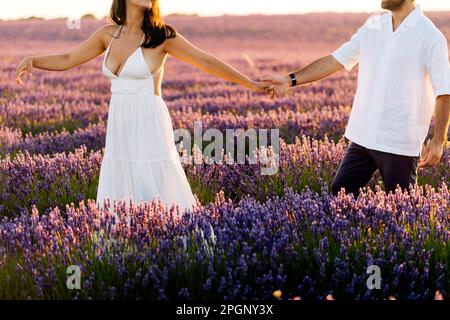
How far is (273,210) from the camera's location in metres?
3.61

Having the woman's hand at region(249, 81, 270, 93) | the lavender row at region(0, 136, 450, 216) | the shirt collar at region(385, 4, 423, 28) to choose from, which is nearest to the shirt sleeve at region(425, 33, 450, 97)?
the shirt collar at region(385, 4, 423, 28)

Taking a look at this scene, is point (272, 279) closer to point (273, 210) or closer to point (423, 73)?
point (273, 210)

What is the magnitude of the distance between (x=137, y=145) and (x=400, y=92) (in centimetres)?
162

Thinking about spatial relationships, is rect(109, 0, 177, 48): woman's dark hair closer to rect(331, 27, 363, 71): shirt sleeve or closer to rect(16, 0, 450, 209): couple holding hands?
rect(16, 0, 450, 209): couple holding hands

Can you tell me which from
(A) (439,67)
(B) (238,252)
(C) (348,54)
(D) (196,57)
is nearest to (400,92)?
(A) (439,67)

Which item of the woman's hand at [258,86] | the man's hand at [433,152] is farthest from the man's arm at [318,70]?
the man's hand at [433,152]

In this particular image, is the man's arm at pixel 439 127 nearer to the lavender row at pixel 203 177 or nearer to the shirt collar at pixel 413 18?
the shirt collar at pixel 413 18

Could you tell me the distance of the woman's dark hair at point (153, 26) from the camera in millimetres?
4137

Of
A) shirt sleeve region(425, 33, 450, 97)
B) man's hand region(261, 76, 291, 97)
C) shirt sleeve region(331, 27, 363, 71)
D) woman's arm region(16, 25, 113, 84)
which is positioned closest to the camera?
shirt sleeve region(425, 33, 450, 97)

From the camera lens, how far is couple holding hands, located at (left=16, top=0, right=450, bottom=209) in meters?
4.09

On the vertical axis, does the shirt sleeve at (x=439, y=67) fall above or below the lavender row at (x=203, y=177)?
above

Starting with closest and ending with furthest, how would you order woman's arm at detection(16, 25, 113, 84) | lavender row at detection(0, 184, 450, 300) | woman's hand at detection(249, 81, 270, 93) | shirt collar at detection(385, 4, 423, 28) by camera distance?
lavender row at detection(0, 184, 450, 300), shirt collar at detection(385, 4, 423, 28), woman's arm at detection(16, 25, 113, 84), woman's hand at detection(249, 81, 270, 93)

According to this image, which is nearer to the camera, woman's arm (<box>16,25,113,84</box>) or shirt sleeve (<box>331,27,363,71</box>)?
woman's arm (<box>16,25,113,84</box>)

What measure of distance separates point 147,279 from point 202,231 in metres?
0.40
